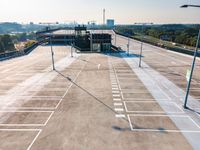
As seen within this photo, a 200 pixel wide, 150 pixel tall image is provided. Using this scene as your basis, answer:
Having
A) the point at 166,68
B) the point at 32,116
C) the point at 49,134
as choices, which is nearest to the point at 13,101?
the point at 32,116

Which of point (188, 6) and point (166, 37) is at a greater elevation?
point (188, 6)

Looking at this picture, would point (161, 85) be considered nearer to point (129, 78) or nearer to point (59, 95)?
point (129, 78)

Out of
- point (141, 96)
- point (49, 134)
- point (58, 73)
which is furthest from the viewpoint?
point (58, 73)

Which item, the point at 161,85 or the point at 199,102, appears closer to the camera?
the point at 199,102

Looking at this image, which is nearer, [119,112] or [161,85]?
[119,112]

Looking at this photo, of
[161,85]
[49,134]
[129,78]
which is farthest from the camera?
[129,78]

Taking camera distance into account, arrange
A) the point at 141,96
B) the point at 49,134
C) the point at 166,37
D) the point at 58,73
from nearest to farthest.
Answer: the point at 49,134, the point at 141,96, the point at 58,73, the point at 166,37

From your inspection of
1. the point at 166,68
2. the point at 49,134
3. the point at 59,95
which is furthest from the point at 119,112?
the point at 166,68

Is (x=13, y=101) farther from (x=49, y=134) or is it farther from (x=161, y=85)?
(x=161, y=85)

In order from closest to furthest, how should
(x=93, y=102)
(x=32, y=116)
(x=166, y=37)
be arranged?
(x=32, y=116), (x=93, y=102), (x=166, y=37)
